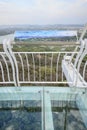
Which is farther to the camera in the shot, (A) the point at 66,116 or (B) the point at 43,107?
(B) the point at 43,107

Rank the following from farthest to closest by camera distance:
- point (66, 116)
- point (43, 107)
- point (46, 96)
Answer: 1. point (46, 96)
2. point (43, 107)
3. point (66, 116)

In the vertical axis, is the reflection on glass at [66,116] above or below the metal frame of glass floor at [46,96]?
above

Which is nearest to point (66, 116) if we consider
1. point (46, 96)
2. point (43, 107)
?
point (43, 107)

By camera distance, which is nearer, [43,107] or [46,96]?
[43,107]

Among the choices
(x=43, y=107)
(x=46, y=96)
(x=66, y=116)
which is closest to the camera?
(x=66, y=116)

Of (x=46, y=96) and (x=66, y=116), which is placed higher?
(x=66, y=116)

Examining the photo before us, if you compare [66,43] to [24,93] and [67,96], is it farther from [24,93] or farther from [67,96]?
[24,93]

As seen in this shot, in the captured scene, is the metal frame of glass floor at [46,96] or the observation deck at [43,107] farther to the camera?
the metal frame of glass floor at [46,96]

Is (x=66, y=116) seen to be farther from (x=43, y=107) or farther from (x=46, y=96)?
(x=46, y=96)

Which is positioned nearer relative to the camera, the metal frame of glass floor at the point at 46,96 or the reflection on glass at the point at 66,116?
the reflection on glass at the point at 66,116

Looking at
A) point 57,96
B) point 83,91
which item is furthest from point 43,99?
point 83,91
